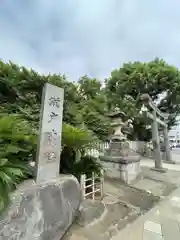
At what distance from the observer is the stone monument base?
15.9 ft

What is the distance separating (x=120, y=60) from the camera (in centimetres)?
1373

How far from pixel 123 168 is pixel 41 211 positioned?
3440mm

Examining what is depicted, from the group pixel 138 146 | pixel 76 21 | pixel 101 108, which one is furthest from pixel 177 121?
pixel 76 21

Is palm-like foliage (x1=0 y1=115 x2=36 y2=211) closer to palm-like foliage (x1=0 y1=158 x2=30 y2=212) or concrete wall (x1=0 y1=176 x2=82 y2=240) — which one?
palm-like foliage (x1=0 y1=158 x2=30 y2=212)

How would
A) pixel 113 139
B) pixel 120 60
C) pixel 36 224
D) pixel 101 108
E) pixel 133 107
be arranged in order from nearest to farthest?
1. pixel 36 224
2. pixel 113 139
3. pixel 101 108
4. pixel 133 107
5. pixel 120 60

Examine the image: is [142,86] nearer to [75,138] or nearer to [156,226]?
[75,138]

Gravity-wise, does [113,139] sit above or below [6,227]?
above

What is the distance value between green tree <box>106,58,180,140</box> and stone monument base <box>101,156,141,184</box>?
6.54 metres

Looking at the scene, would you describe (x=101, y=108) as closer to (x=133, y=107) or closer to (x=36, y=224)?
(x=36, y=224)

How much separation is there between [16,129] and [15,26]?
4373 mm

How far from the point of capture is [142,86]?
12.5 meters

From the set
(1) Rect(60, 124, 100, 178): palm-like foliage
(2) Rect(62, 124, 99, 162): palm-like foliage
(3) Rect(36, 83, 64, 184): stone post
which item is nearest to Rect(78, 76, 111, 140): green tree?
(1) Rect(60, 124, 100, 178): palm-like foliage

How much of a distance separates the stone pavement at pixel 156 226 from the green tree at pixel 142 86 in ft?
28.6

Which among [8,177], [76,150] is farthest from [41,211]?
[76,150]
